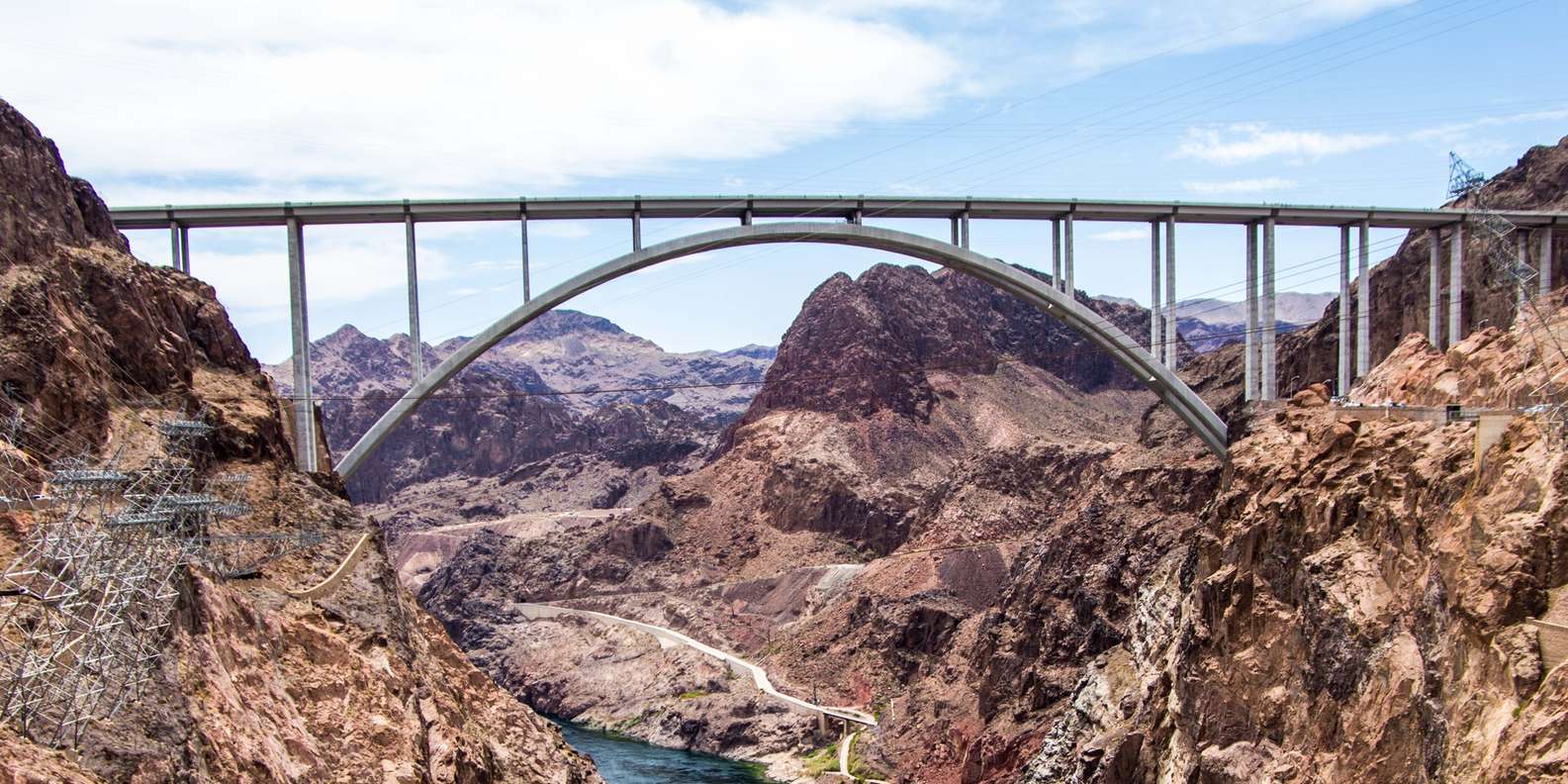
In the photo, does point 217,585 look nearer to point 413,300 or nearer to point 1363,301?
point 413,300

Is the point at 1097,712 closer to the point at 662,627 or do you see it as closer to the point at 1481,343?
the point at 1481,343

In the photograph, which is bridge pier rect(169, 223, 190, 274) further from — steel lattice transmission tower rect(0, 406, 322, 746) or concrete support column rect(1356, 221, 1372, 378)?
concrete support column rect(1356, 221, 1372, 378)

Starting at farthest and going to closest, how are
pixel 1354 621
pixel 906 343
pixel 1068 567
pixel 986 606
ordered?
pixel 906 343 < pixel 986 606 < pixel 1068 567 < pixel 1354 621

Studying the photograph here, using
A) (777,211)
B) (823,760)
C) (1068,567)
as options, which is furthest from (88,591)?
(823,760)

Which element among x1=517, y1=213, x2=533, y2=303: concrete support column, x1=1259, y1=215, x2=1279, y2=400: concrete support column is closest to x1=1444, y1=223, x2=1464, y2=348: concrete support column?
x1=1259, y1=215, x2=1279, y2=400: concrete support column

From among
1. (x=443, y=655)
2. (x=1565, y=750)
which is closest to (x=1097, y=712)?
(x=443, y=655)
